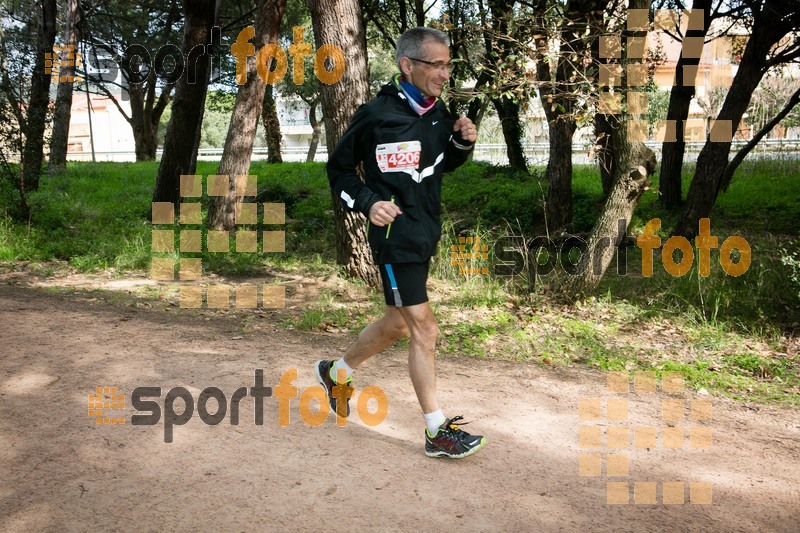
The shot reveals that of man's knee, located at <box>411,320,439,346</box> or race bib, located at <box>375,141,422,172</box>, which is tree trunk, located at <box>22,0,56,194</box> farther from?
man's knee, located at <box>411,320,439,346</box>

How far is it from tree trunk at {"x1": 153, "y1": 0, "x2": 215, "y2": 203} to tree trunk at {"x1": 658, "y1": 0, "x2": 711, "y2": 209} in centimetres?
891

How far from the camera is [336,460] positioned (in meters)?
4.08

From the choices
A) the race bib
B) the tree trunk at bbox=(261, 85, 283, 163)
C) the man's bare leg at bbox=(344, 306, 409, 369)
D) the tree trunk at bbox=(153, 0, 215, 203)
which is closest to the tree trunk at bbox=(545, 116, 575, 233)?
the tree trunk at bbox=(153, 0, 215, 203)

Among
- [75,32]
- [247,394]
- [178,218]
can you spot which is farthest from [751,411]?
[75,32]

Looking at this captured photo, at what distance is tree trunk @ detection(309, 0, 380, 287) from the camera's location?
8734mm

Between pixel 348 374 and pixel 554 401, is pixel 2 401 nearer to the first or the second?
pixel 348 374

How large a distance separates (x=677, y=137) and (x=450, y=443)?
449 inches

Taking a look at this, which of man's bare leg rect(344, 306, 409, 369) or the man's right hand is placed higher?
the man's right hand

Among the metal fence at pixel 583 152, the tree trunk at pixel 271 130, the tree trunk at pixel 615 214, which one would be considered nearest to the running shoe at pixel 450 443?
the tree trunk at pixel 615 214

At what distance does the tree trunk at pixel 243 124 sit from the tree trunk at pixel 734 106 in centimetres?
702

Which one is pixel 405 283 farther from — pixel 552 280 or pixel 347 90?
pixel 347 90

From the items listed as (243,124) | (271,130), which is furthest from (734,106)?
(271,130)

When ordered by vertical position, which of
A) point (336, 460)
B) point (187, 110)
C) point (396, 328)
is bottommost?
point (336, 460)

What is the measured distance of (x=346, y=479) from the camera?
3854 millimetres
